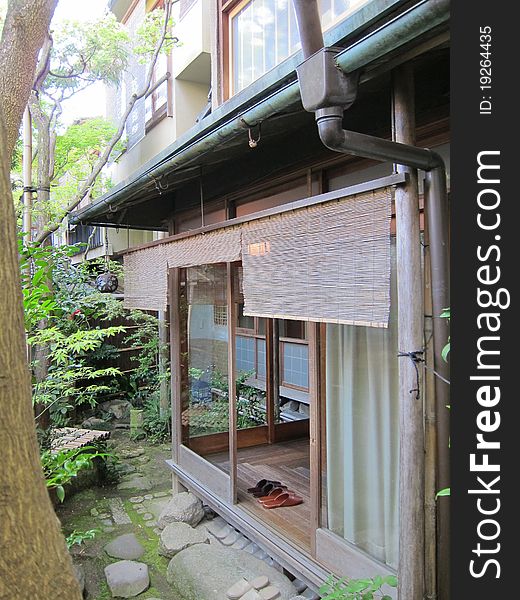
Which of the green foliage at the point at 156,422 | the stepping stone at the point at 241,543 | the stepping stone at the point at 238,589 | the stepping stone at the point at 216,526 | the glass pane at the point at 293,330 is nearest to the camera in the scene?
the stepping stone at the point at 238,589

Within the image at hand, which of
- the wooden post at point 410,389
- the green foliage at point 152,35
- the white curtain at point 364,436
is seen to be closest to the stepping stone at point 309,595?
the white curtain at point 364,436

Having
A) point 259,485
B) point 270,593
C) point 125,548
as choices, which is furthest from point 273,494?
point 125,548

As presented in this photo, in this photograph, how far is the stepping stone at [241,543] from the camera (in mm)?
4979

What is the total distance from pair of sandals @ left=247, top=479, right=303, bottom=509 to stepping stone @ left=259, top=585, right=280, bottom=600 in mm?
785

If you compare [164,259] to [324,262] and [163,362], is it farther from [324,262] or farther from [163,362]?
[163,362]

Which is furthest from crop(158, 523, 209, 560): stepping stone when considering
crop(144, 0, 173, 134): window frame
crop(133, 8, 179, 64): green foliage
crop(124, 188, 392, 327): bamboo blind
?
crop(133, 8, 179, 64): green foliage

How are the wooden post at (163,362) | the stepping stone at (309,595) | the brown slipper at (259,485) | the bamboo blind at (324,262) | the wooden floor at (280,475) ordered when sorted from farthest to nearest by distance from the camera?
the wooden post at (163,362) → the brown slipper at (259,485) → the wooden floor at (280,475) → the stepping stone at (309,595) → the bamboo blind at (324,262)

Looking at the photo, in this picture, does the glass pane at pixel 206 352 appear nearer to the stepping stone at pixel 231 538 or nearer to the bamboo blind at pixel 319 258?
the stepping stone at pixel 231 538

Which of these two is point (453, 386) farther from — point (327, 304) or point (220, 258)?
point (220, 258)

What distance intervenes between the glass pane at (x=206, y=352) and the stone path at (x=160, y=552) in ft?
3.22

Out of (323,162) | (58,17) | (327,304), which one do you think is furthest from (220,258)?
(58,17)

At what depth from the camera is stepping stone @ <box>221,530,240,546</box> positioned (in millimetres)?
5115

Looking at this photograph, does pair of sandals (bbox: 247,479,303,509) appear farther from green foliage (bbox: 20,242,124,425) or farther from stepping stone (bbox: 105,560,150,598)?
green foliage (bbox: 20,242,124,425)

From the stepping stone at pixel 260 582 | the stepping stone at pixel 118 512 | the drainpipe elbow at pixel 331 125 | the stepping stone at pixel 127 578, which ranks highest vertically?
the drainpipe elbow at pixel 331 125
